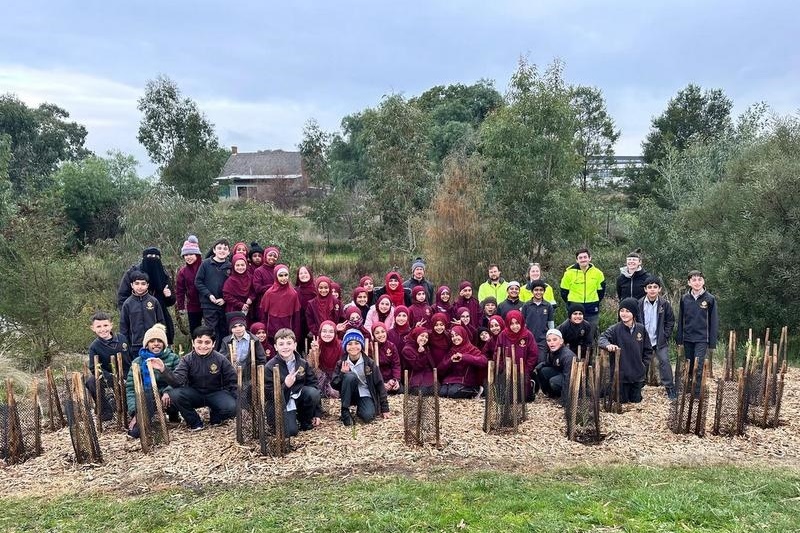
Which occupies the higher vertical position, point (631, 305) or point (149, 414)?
point (631, 305)

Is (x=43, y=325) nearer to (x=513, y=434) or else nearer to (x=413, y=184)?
(x=513, y=434)

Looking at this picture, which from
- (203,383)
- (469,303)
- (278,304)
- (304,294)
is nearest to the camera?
(203,383)

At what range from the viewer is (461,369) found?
761 cm

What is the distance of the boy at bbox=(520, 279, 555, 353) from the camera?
8.16 meters

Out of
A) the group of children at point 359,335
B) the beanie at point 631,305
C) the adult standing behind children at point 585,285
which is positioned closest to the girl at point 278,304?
the group of children at point 359,335

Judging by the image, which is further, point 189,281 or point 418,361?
point 189,281

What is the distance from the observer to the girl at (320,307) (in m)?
8.31

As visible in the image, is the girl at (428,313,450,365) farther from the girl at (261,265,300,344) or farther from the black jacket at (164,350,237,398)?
the black jacket at (164,350,237,398)

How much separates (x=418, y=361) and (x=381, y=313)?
1.19 meters

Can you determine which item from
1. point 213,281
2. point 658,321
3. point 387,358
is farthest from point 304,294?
point 658,321

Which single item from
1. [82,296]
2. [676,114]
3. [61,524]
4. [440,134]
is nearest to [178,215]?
[82,296]

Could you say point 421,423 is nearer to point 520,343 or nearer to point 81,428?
point 520,343

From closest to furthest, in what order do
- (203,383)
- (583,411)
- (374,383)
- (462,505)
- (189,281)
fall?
(462,505)
(583,411)
(203,383)
(374,383)
(189,281)

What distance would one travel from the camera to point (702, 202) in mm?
14055
